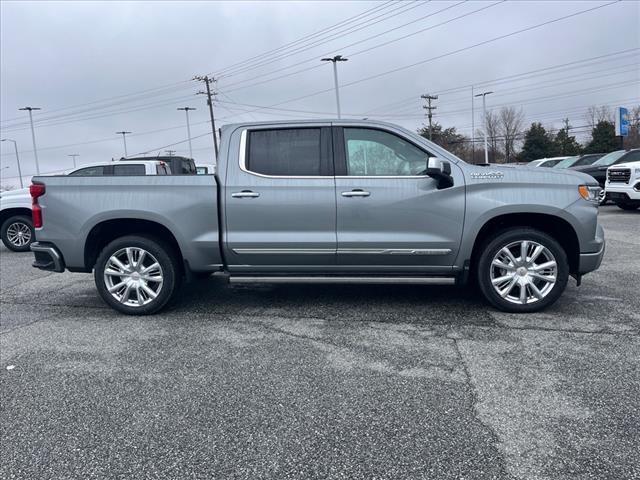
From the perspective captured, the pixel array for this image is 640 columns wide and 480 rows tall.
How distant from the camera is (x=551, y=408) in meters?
3.20

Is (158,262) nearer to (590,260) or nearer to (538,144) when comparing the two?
(590,260)

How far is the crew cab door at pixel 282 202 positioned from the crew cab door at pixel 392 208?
0.51 feet

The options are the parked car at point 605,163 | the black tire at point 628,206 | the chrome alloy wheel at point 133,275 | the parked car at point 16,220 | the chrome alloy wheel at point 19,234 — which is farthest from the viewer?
the parked car at point 605,163

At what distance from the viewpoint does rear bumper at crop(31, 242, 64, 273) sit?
5387 millimetres

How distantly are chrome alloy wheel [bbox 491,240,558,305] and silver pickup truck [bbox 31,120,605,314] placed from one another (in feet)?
0.04

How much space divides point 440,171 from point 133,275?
3.21 metres

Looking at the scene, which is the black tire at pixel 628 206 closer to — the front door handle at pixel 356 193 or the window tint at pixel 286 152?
the front door handle at pixel 356 193

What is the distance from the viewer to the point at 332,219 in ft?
16.7

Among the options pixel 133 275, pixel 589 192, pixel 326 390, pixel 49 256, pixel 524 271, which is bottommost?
pixel 326 390

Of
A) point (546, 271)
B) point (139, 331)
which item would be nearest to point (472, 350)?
point (546, 271)

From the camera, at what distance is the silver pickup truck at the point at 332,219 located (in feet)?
16.4

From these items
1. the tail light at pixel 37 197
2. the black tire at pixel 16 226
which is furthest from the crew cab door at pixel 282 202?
the black tire at pixel 16 226

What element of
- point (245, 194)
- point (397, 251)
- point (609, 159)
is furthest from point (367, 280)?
point (609, 159)

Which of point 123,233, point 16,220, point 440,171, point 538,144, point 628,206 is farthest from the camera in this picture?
point 538,144
